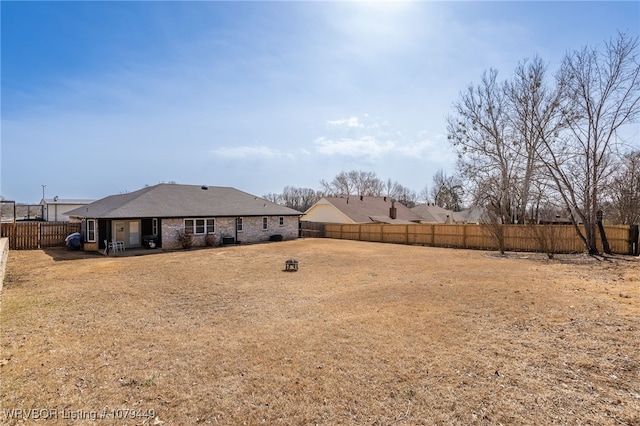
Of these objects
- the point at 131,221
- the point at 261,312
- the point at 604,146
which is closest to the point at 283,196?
the point at 131,221

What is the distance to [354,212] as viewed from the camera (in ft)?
120

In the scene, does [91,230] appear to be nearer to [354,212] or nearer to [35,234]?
[35,234]

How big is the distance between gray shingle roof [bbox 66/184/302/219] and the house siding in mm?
498

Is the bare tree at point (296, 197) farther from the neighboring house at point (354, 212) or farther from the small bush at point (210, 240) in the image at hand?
the small bush at point (210, 240)

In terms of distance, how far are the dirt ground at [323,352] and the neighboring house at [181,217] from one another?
9.47 meters

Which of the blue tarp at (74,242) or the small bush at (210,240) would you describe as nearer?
the blue tarp at (74,242)

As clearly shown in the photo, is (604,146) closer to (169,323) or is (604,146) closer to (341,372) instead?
(341,372)

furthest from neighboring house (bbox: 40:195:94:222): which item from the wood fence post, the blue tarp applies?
the wood fence post

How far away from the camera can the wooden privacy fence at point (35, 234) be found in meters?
20.4

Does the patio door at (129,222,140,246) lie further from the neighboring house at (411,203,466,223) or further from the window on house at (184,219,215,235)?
the neighboring house at (411,203,466,223)

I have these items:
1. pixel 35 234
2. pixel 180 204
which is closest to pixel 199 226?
pixel 180 204

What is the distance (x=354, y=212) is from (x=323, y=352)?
31.1 meters

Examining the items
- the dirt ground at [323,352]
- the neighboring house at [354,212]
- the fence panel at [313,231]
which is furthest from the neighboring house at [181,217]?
the dirt ground at [323,352]

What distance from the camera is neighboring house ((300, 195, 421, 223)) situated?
117 feet
